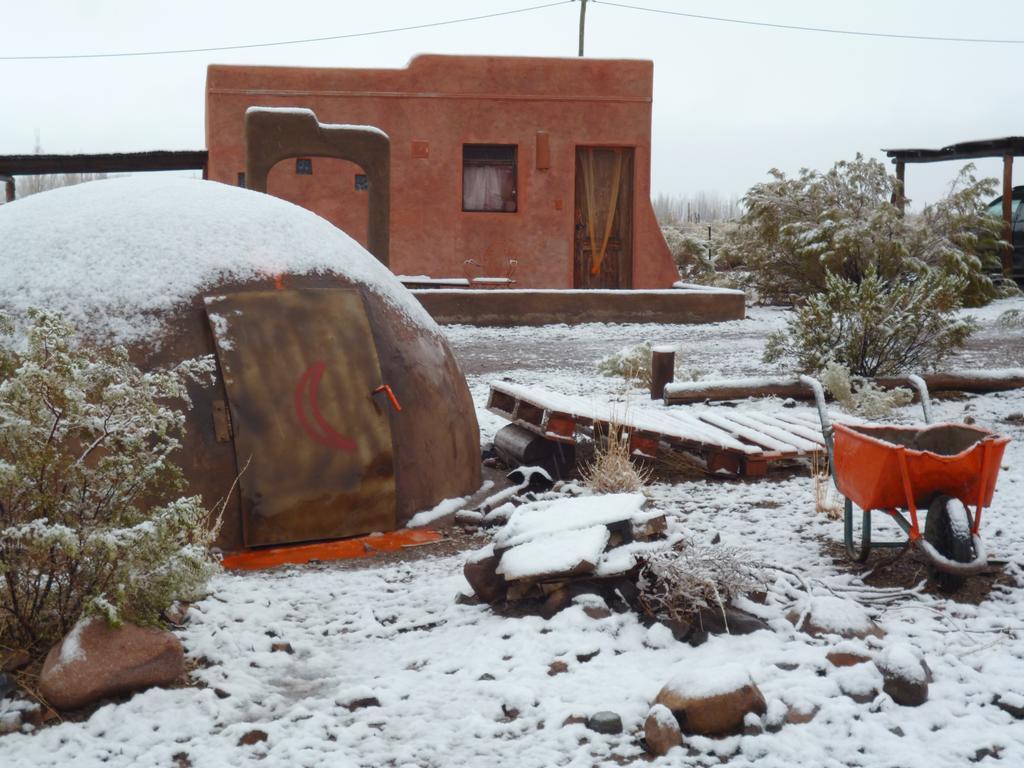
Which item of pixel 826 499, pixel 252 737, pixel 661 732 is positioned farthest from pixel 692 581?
pixel 826 499

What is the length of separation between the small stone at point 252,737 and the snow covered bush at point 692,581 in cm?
178

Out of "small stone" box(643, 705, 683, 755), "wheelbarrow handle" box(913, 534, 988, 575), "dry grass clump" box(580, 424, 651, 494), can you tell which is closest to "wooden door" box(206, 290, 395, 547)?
"dry grass clump" box(580, 424, 651, 494)

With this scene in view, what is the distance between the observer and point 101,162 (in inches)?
778

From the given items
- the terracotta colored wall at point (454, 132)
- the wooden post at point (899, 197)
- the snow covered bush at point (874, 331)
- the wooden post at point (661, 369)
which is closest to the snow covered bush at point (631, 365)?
the wooden post at point (661, 369)

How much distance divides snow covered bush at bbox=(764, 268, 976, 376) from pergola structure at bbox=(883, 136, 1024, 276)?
33.8 feet

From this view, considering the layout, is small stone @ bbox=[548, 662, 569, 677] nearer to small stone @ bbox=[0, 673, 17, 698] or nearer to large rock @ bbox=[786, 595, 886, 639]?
large rock @ bbox=[786, 595, 886, 639]

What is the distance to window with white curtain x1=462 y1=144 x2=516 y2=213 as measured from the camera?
20.2m

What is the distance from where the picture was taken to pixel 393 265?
20.1 meters

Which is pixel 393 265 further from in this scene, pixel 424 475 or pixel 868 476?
pixel 868 476

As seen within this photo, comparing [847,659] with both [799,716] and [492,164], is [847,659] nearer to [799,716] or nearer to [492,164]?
[799,716]

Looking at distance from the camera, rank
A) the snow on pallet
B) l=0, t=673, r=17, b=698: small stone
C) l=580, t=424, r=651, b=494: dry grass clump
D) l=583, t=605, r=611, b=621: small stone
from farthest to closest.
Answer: the snow on pallet → l=580, t=424, r=651, b=494: dry grass clump → l=583, t=605, r=611, b=621: small stone → l=0, t=673, r=17, b=698: small stone

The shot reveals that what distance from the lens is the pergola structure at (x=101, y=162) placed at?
64.0 ft

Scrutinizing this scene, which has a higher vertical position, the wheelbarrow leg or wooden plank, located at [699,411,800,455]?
wooden plank, located at [699,411,800,455]

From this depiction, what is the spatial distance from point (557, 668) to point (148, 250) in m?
3.42
